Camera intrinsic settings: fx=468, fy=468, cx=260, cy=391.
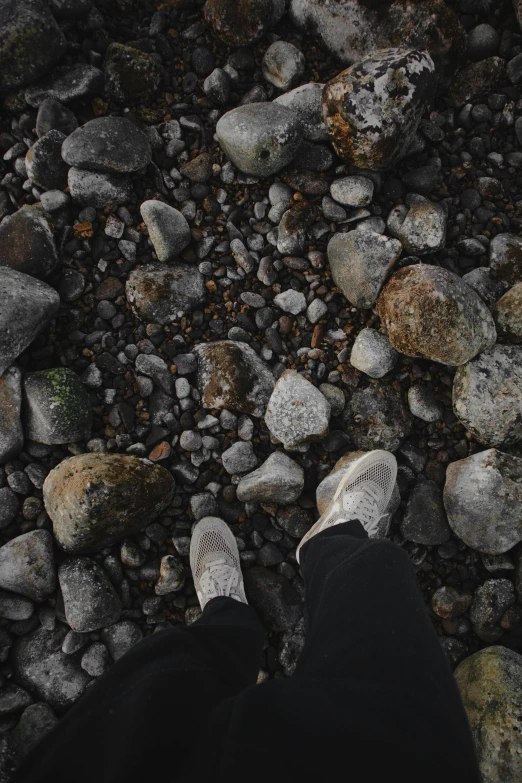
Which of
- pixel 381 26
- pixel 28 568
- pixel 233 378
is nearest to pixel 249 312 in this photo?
pixel 233 378

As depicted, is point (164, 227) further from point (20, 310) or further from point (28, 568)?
point (28, 568)

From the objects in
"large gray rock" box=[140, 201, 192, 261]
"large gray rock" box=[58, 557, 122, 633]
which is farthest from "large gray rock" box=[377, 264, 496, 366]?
"large gray rock" box=[58, 557, 122, 633]

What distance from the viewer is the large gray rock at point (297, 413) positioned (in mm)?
2316

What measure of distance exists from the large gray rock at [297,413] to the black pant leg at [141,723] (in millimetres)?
1135

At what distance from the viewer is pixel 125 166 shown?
251 cm

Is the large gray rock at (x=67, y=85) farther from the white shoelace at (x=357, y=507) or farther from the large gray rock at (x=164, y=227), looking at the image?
the white shoelace at (x=357, y=507)

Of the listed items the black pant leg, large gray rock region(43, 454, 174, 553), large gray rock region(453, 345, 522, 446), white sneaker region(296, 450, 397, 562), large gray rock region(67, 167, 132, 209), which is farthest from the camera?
large gray rock region(67, 167, 132, 209)

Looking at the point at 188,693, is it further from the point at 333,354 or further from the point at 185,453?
the point at 333,354

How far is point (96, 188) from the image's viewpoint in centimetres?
254

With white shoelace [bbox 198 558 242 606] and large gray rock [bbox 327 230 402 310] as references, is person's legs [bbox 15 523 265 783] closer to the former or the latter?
white shoelace [bbox 198 558 242 606]

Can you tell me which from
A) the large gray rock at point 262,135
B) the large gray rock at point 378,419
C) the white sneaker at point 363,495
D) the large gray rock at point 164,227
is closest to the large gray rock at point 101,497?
the white sneaker at point 363,495

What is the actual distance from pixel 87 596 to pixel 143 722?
116 cm

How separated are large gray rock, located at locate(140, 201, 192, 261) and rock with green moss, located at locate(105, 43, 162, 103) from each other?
738 millimetres

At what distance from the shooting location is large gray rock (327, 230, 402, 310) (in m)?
2.43
